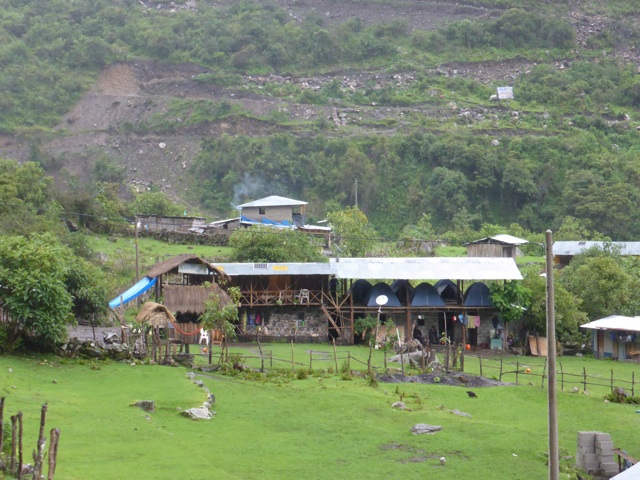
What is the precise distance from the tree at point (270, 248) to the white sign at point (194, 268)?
393 inches

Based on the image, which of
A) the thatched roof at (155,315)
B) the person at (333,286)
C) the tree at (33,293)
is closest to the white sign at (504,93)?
the person at (333,286)

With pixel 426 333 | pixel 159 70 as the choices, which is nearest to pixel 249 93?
pixel 159 70

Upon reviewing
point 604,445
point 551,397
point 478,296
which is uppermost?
point 478,296

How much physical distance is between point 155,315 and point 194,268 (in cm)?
566

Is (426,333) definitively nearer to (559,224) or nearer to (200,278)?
(200,278)

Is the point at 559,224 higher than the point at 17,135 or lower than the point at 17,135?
lower

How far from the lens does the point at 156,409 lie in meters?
23.4

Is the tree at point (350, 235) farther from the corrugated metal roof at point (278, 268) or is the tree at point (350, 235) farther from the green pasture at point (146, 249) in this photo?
the corrugated metal roof at point (278, 268)

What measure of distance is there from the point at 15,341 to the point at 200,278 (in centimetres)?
1074

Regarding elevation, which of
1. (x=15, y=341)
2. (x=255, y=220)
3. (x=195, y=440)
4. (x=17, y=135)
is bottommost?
(x=195, y=440)

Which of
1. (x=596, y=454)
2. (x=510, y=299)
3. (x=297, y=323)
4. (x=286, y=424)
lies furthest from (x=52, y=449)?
(x=510, y=299)

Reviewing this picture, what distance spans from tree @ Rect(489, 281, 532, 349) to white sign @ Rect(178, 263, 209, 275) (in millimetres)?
12537

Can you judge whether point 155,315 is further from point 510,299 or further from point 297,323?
point 510,299

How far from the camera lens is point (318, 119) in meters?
96.9
